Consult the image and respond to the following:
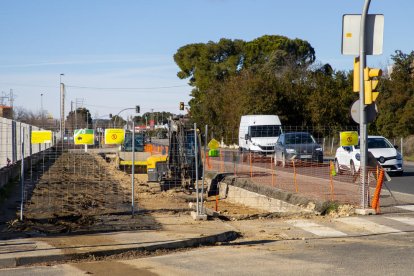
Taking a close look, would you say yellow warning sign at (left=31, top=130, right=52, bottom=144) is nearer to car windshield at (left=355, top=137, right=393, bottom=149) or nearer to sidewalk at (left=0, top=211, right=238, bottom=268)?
sidewalk at (left=0, top=211, right=238, bottom=268)

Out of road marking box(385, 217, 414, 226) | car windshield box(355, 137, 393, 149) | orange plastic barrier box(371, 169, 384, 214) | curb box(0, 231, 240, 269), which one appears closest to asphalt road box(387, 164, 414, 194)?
car windshield box(355, 137, 393, 149)

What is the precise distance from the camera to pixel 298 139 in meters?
30.3

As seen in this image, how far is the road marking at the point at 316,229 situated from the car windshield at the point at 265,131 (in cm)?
2241

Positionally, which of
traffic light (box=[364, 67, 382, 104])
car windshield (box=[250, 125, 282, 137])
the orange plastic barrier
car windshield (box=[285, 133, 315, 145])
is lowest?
the orange plastic barrier

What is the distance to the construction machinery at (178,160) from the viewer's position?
77.0 feet

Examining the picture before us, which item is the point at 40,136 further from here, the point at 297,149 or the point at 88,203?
the point at 297,149

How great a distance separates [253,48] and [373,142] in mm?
50859

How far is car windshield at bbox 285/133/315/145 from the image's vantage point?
1186 inches

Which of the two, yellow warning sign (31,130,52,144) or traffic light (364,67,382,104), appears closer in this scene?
yellow warning sign (31,130,52,144)

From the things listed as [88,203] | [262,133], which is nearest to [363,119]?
[88,203]

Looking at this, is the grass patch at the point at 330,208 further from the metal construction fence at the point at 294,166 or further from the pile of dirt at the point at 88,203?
the pile of dirt at the point at 88,203

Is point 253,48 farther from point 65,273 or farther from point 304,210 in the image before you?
point 65,273

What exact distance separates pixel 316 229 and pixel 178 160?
1116 centimetres

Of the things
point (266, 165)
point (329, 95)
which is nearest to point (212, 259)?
point (266, 165)
